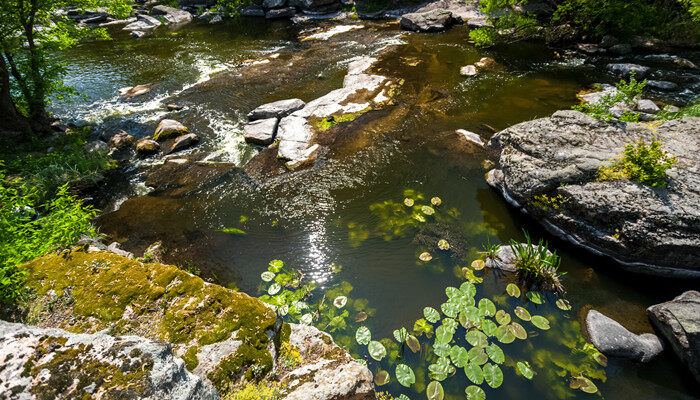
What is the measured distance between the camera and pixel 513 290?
5.21 meters

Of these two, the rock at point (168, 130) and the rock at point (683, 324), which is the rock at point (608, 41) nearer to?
the rock at point (683, 324)

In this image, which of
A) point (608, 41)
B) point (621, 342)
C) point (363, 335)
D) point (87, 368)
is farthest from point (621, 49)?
point (87, 368)

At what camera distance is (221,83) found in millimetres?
13766

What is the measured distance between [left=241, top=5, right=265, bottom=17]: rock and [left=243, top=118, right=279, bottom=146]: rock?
2425 cm

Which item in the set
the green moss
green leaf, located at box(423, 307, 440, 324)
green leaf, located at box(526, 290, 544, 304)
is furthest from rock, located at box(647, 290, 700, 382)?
the green moss

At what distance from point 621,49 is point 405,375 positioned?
60.8 ft

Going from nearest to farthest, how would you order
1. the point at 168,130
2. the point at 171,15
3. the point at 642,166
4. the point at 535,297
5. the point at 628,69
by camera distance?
the point at 535,297, the point at 642,166, the point at 168,130, the point at 628,69, the point at 171,15

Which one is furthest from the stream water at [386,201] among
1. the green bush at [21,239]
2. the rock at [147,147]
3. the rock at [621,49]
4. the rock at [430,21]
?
the rock at [430,21]

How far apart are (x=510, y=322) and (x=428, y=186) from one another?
3.79m

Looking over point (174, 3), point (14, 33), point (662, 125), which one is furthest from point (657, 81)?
point (174, 3)

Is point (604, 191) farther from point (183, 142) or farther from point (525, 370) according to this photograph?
point (183, 142)

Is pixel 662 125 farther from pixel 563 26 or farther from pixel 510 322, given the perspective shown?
pixel 563 26

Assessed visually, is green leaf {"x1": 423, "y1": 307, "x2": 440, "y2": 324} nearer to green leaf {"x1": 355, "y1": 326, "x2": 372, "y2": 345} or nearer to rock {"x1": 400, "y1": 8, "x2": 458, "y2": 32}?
green leaf {"x1": 355, "y1": 326, "x2": 372, "y2": 345}

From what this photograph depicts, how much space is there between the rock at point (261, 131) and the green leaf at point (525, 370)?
28.8 feet
